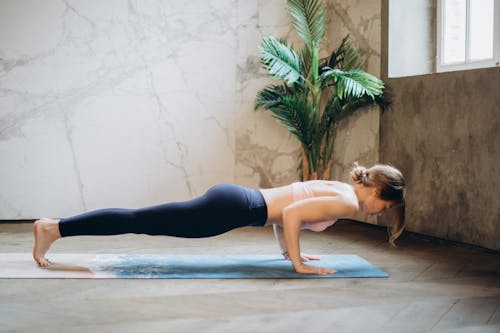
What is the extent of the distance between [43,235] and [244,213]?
3.11ft

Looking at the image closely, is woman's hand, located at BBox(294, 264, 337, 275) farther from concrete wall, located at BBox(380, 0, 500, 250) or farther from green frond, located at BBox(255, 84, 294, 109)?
green frond, located at BBox(255, 84, 294, 109)

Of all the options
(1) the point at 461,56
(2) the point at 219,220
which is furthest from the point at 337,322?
(1) the point at 461,56

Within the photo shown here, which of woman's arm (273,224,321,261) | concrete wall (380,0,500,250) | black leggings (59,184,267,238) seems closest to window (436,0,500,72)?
concrete wall (380,0,500,250)

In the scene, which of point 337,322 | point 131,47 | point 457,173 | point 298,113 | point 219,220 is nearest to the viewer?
point 337,322

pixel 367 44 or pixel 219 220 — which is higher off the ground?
pixel 367 44

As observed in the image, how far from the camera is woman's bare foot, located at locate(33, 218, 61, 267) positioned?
2713 millimetres

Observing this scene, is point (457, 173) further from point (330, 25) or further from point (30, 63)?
point (30, 63)

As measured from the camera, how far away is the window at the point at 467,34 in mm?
3643

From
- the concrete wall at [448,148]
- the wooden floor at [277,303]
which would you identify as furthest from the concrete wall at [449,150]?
the wooden floor at [277,303]

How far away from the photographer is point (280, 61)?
411 cm

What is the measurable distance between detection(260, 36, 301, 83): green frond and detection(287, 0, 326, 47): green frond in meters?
0.16

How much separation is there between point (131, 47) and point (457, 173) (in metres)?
2.55

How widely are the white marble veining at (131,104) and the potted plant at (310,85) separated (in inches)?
13.3

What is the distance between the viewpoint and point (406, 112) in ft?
13.0
